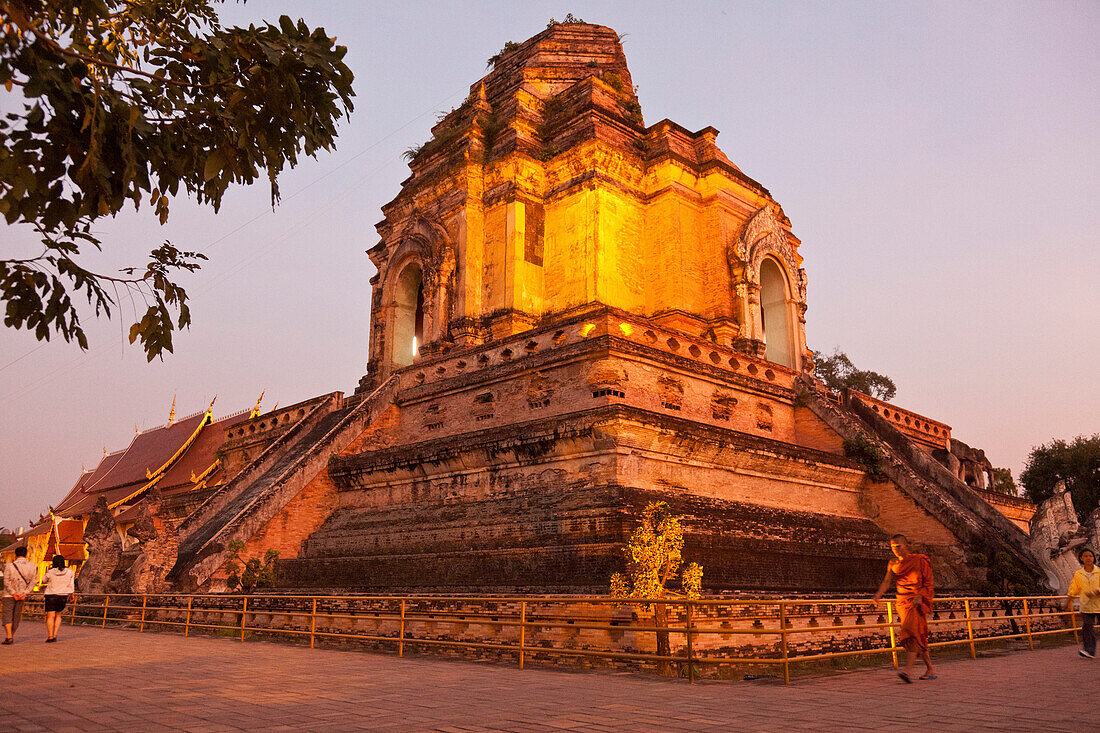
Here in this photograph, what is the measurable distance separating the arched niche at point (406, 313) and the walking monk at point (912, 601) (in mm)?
15161

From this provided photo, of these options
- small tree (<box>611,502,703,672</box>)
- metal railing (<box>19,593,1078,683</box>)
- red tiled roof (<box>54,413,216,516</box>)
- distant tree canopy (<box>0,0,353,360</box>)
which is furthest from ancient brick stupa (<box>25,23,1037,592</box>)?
red tiled roof (<box>54,413,216,516</box>)

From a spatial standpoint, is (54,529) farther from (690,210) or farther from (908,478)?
(908,478)

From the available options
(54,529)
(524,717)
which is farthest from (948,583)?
(54,529)

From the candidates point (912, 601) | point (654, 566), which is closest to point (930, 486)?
point (912, 601)

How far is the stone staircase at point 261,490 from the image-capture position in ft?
45.4

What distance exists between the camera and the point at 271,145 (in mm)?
4781

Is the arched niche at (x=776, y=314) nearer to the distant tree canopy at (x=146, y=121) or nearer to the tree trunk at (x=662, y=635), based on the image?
the tree trunk at (x=662, y=635)

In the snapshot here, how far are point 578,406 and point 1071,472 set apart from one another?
24.6 m

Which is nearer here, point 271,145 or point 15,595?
point 271,145

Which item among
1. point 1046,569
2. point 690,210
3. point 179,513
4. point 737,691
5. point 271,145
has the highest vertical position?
point 690,210

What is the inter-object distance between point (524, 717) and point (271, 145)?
4033 millimetres

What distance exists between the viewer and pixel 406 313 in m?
22.0

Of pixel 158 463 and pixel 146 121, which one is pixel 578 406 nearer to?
pixel 146 121

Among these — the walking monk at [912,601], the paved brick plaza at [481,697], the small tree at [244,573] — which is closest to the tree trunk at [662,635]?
the paved brick plaza at [481,697]
